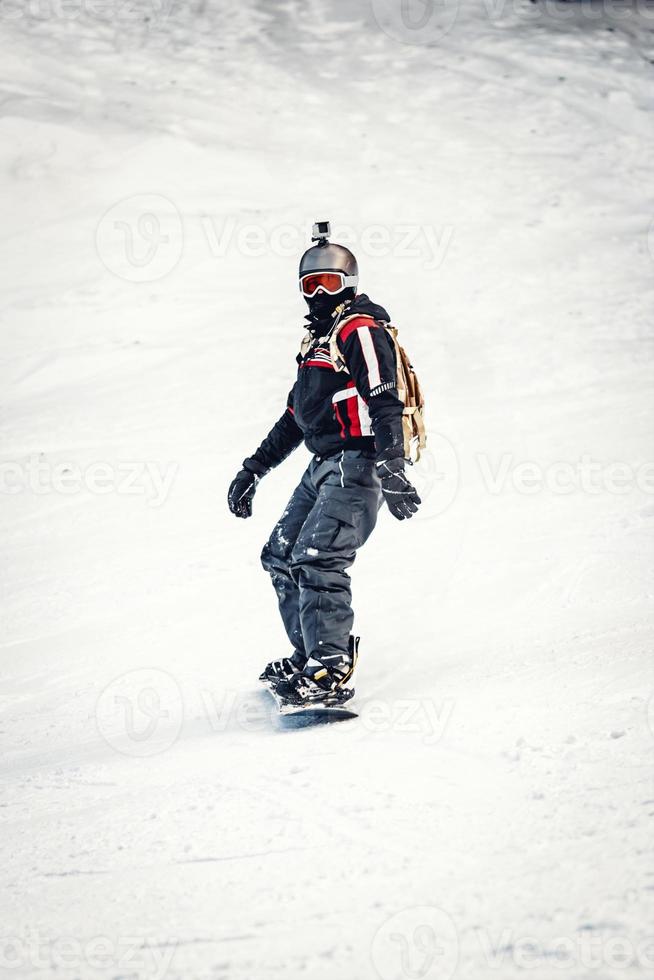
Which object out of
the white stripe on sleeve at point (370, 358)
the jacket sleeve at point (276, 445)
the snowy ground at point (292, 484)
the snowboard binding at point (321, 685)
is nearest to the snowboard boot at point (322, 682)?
the snowboard binding at point (321, 685)

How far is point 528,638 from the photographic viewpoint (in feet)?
15.2

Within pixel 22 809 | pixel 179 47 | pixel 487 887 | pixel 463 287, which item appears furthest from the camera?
pixel 179 47

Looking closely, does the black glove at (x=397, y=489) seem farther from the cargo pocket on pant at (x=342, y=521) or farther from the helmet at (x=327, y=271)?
the helmet at (x=327, y=271)

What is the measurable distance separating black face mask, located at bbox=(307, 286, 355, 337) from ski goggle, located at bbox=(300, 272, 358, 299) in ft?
0.07

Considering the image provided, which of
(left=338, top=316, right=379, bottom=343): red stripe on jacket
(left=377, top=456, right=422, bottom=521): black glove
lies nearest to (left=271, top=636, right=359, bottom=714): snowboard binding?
(left=377, top=456, right=422, bottom=521): black glove

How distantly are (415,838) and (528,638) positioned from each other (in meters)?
1.88

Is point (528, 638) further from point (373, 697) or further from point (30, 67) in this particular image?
point (30, 67)

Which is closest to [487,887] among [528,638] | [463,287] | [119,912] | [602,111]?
[119,912]

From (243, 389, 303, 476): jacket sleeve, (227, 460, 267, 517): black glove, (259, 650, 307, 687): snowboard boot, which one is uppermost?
(243, 389, 303, 476): jacket sleeve

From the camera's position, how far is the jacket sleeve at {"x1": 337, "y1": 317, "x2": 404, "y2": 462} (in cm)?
388

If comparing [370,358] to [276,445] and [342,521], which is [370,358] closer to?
[342,521]

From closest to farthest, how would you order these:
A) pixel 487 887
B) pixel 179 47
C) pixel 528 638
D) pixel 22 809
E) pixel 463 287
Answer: pixel 487 887 → pixel 22 809 → pixel 528 638 → pixel 463 287 → pixel 179 47

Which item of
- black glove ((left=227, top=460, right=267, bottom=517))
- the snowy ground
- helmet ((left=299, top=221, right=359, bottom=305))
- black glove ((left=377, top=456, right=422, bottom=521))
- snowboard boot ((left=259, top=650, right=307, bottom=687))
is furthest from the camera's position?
black glove ((left=227, top=460, right=267, bottom=517))

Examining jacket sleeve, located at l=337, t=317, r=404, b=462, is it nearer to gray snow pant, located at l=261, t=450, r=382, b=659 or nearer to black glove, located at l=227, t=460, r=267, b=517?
gray snow pant, located at l=261, t=450, r=382, b=659
